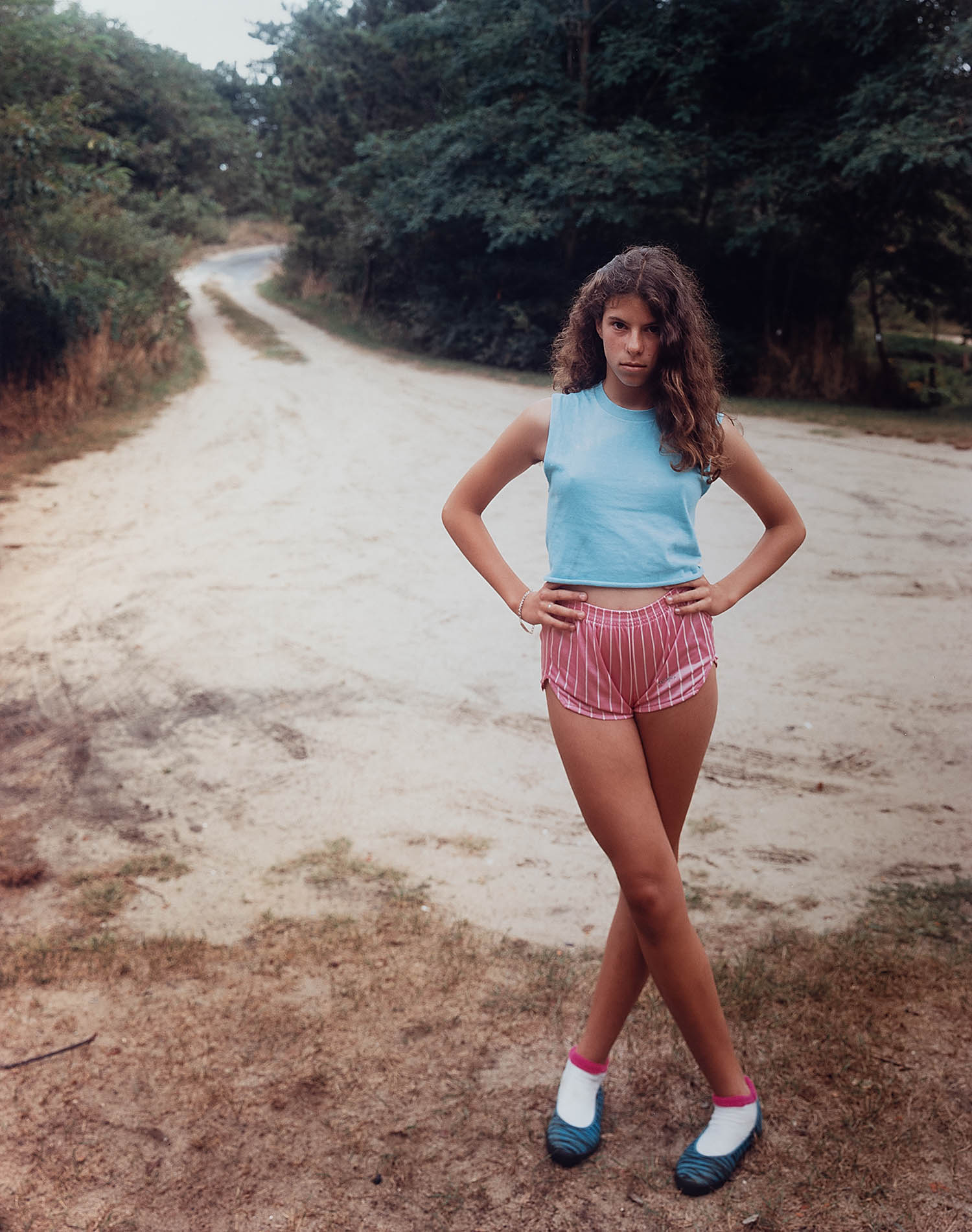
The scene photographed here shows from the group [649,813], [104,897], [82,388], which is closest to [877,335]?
[82,388]

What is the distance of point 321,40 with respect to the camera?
23.7 metres

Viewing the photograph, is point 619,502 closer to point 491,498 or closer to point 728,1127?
point 491,498

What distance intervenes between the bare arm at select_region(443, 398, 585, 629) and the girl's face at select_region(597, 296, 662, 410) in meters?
0.18

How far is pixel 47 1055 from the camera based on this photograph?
2.70 metres

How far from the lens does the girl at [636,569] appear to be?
1.89 meters

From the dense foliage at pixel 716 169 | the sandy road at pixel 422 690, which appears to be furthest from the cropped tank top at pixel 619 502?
the dense foliage at pixel 716 169

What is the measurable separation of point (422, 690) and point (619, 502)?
342cm

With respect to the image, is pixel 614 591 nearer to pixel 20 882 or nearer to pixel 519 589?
pixel 519 589

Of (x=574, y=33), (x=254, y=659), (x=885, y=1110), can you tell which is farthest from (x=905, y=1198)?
(x=574, y=33)

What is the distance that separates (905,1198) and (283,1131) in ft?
4.68

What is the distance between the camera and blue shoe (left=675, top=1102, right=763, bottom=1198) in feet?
7.04

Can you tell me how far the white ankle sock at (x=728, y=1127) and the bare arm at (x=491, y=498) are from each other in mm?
1180

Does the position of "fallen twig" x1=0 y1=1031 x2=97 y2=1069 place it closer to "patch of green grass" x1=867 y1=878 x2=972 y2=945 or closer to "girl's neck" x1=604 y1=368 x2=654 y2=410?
"girl's neck" x1=604 y1=368 x2=654 y2=410

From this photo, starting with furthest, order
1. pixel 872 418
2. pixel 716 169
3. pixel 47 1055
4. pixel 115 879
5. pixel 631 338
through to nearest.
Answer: pixel 716 169
pixel 872 418
pixel 115 879
pixel 47 1055
pixel 631 338
